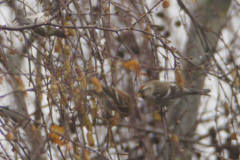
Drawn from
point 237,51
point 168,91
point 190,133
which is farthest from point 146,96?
point 237,51

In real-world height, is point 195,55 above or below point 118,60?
above

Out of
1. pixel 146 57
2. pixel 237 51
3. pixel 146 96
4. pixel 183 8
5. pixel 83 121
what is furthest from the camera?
pixel 146 57

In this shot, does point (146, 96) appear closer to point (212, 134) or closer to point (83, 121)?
point (83, 121)

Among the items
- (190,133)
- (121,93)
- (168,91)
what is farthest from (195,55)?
(121,93)

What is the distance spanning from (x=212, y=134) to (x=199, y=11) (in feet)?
6.60

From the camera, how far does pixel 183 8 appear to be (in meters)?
3.17

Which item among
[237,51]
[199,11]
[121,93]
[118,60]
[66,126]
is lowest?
[66,126]

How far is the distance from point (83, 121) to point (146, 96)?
1.33 metres

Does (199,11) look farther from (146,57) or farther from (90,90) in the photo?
(90,90)

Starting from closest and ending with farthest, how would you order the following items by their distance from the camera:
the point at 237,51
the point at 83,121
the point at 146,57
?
1. the point at 83,121
2. the point at 237,51
3. the point at 146,57

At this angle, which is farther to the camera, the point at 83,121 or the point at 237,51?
the point at 237,51

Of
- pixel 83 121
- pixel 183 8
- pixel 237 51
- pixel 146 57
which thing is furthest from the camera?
pixel 146 57

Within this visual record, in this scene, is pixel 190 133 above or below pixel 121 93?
below

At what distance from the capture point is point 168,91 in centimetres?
355
